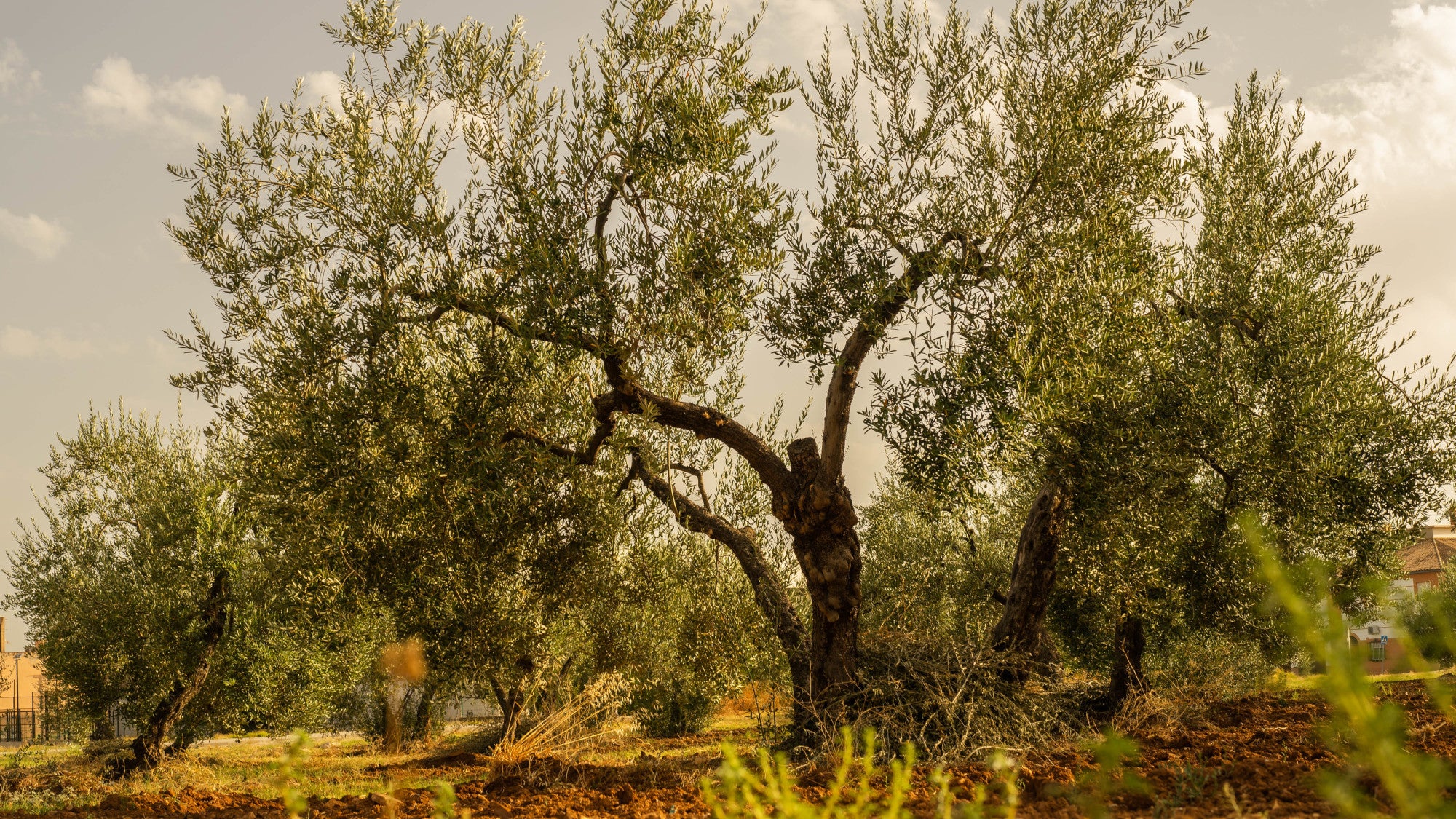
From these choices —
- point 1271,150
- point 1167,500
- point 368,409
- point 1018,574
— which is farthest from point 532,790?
point 1271,150

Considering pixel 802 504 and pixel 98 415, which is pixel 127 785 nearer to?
pixel 98 415

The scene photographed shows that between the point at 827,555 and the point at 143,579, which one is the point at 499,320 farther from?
the point at 143,579

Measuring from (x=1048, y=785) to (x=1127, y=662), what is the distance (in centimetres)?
821

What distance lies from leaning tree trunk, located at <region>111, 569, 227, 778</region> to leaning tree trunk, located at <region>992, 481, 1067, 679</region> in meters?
15.2

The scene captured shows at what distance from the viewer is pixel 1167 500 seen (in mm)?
11469

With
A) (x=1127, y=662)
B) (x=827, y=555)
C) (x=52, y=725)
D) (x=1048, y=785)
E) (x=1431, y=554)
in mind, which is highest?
(x=1431, y=554)

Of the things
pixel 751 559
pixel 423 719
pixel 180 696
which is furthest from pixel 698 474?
pixel 423 719

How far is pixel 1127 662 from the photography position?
1321 centimetres

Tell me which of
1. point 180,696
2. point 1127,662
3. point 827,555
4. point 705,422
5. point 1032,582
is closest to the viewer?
point 705,422

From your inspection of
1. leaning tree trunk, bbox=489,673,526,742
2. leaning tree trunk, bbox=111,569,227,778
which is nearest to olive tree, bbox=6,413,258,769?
leaning tree trunk, bbox=111,569,227,778

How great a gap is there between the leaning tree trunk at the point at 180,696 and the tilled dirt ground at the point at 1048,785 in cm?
1008

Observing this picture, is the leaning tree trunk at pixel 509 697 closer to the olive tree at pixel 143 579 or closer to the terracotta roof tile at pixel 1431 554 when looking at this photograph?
the olive tree at pixel 143 579

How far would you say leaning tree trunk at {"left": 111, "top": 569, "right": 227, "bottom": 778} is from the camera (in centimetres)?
1852

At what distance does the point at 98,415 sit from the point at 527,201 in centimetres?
1640
